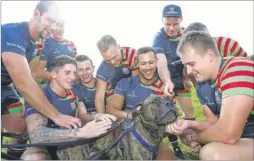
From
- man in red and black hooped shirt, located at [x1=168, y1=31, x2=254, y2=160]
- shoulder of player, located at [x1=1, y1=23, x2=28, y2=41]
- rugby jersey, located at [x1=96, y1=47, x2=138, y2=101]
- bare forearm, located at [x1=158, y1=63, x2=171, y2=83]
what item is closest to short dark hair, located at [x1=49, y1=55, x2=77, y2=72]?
shoulder of player, located at [x1=1, y1=23, x2=28, y2=41]

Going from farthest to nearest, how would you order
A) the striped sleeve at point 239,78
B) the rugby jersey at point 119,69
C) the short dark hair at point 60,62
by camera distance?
1. the rugby jersey at point 119,69
2. the short dark hair at point 60,62
3. the striped sleeve at point 239,78

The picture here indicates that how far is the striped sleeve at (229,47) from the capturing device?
5.70 m

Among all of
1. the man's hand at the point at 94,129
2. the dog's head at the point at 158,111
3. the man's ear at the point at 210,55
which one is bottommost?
the man's hand at the point at 94,129

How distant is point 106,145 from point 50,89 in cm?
130

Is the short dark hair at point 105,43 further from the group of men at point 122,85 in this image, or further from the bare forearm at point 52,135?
the bare forearm at point 52,135

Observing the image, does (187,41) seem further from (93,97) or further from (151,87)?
(93,97)

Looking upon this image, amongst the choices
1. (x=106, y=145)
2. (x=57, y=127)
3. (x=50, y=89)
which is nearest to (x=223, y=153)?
(x=106, y=145)

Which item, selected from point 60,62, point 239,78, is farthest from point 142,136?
point 60,62

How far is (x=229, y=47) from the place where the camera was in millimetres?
5688

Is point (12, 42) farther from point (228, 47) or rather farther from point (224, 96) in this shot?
point (228, 47)

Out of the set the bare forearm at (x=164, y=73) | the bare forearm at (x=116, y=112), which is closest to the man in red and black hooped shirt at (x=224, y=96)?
the bare forearm at (x=164, y=73)

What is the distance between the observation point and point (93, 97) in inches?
249

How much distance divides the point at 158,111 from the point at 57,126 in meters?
1.48

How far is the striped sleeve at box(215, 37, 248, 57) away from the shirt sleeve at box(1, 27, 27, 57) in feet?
11.0
